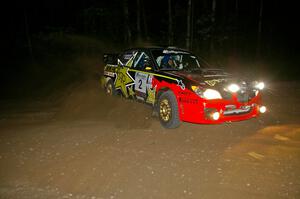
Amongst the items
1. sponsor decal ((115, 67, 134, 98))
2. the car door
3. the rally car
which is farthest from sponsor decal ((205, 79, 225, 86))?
sponsor decal ((115, 67, 134, 98))

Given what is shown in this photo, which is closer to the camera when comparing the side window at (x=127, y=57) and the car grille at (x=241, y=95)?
the car grille at (x=241, y=95)

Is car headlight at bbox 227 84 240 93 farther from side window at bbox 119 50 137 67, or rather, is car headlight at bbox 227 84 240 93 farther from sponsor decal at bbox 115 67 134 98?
side window at bbox 119 50 137 67

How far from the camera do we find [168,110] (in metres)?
6.43

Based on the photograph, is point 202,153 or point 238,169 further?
point 202,153

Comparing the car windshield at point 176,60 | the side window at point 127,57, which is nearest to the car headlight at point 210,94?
the car windshield at point 176,60

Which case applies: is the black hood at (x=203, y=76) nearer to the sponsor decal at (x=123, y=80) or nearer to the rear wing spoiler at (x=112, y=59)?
the sponsor decal at (x=123, y=80)

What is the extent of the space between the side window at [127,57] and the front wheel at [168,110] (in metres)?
2.00

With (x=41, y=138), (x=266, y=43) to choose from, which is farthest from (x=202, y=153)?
(x=266, y=43)

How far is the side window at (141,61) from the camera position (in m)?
7.46

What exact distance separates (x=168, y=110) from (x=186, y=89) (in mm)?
691

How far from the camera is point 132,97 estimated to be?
26.2ft

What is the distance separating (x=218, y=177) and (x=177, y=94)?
7.94 feet

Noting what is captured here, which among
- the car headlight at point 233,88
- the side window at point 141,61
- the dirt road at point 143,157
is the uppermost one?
the side window at point 141,61

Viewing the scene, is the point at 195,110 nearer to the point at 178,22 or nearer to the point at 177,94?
the point at 177,94
